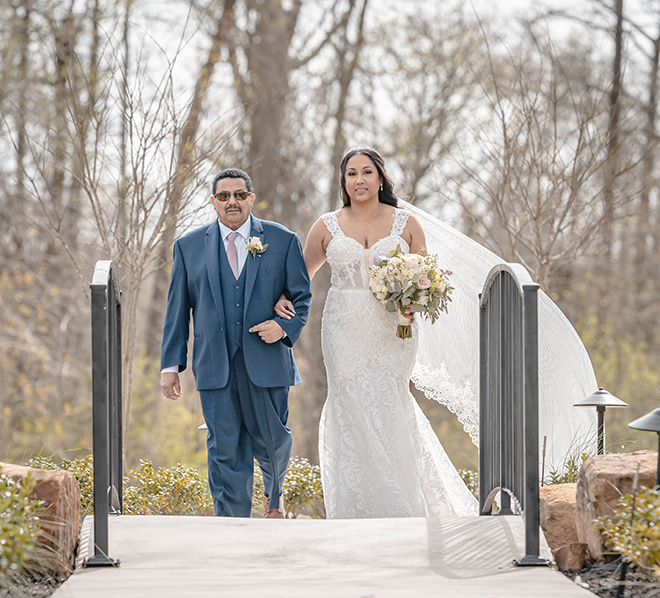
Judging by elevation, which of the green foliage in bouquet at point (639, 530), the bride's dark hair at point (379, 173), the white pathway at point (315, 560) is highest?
the bride's dark hair at point (379, 173)

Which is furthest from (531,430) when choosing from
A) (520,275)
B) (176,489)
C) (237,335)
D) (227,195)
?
(176,489)

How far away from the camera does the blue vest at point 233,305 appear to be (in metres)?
5.11

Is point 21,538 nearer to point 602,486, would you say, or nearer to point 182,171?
point 602,486

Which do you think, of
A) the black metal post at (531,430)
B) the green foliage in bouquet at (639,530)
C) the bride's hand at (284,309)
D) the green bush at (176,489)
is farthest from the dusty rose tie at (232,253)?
the green foliage in bouquet at (639,530)

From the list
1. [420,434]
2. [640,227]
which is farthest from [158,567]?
[640,227]

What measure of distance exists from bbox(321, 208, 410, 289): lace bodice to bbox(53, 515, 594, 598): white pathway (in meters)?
1.89

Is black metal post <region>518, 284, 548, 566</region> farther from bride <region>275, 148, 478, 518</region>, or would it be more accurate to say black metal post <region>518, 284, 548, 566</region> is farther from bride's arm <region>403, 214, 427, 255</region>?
bride's arm <region>403, 214, 427, 255</region>

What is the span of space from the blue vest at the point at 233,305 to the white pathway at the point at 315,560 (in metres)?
1.18

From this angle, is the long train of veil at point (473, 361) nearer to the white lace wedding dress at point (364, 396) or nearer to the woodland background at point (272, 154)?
the white lace wedding dress at point (364, 396)

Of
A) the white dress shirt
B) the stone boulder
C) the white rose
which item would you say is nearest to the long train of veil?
the white rose

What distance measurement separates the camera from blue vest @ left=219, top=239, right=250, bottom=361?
5.11 metres

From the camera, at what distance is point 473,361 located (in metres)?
6.45

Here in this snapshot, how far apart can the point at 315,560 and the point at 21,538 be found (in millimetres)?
1218

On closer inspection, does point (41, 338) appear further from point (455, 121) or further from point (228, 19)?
point (455, 121)
